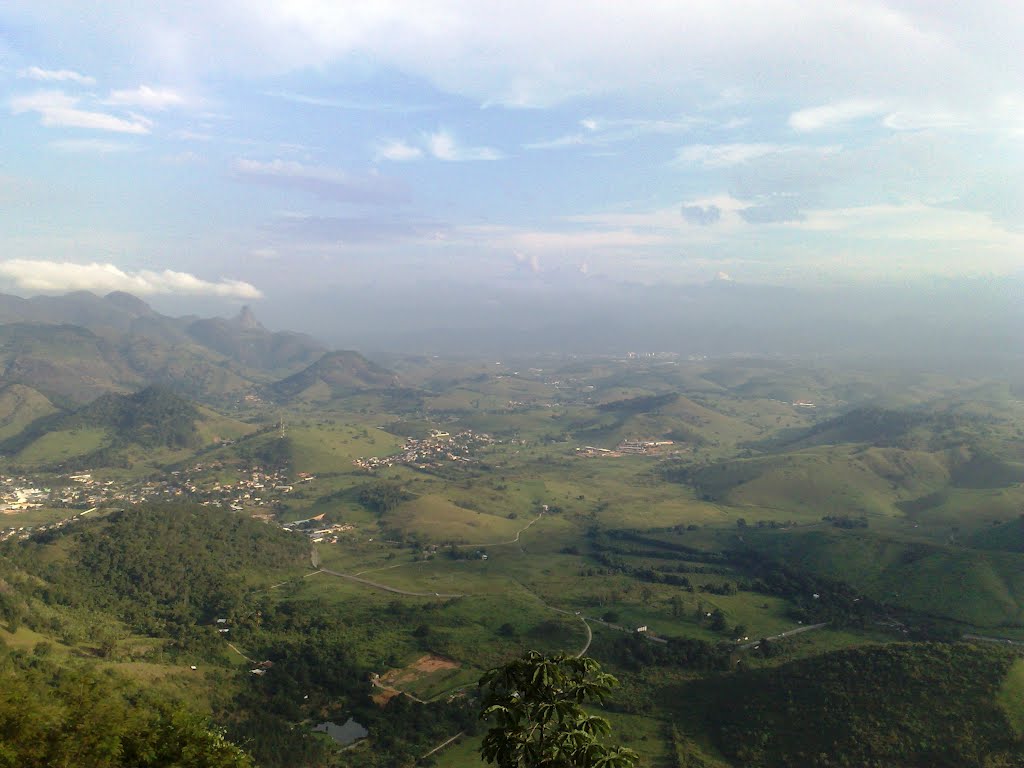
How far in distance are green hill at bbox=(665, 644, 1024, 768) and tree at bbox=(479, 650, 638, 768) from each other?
4980 centimetres

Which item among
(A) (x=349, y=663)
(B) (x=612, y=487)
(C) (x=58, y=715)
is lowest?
(B) (x=612, y=487)

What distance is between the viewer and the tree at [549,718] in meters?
18.4

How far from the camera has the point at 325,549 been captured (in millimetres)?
130500

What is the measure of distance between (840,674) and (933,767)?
40.4 feet

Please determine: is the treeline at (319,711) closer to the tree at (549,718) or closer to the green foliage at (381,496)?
the tree at (549,718)

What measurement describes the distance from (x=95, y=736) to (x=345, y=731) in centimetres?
4152

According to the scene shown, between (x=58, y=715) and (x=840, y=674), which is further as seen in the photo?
(x=840, y=674)

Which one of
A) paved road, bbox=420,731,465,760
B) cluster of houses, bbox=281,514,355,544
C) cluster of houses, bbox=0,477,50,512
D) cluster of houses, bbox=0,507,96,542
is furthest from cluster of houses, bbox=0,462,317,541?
paved road, bbox=420,731,465,760

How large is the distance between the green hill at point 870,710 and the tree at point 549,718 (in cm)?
4980

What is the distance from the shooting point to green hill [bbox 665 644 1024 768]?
56719 mm

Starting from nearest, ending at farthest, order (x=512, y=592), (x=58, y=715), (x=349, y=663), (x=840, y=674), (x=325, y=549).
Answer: (x=58, y=715) < (x=840, y=674) < (x=349, y=663) < (x=512, y=592) < (x=325, y=549)

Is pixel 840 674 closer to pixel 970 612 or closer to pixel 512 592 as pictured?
pixel 970 612

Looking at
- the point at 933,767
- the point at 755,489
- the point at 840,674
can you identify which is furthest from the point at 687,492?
the point at 933,767

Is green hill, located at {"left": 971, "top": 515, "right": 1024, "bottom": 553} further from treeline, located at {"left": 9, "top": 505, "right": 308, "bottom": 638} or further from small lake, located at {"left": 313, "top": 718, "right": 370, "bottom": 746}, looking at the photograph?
treeline, located at {"left": 9, "top": 505, "right": 308, "bottom": 638}
